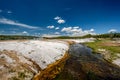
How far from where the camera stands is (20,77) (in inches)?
779

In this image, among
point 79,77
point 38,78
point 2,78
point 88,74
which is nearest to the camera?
point 2,78

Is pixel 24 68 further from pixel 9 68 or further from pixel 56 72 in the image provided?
pixel 56 72

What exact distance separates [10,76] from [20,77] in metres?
1.37

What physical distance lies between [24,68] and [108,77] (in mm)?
14187

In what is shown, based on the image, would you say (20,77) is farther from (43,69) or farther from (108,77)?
(108,77)

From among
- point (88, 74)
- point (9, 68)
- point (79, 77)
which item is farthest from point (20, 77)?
point (88, 74)

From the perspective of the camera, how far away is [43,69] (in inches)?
1017

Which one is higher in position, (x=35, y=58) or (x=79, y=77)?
(x=35, y=58)

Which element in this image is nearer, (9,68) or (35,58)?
(9,68)

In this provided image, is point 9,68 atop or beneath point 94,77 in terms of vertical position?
atop

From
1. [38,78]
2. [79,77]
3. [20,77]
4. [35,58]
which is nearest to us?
[20,77]

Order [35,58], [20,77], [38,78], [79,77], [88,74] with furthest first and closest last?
[35,58], [88,74], [79,77], [38,78], [20,77]

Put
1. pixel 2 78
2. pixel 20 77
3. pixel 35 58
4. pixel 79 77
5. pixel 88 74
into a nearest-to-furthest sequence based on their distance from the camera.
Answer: pixel 2 78
pixel 20 77
pixel 79 77
pixel 88 74
pixel 35 58

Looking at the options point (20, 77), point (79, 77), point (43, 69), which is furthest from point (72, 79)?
point (20, 77)
